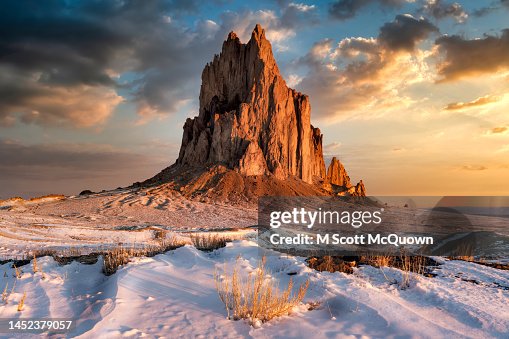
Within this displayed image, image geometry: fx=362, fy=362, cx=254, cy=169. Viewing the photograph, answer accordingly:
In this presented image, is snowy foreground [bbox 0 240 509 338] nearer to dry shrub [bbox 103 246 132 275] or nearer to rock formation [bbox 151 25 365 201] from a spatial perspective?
dry shrub [bbox 103 246 132 275]

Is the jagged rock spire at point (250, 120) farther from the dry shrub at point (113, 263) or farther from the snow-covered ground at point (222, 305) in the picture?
the snow-covered ground at point (222, 305)

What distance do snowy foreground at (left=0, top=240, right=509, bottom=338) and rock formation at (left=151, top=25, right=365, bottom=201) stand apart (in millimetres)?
50648

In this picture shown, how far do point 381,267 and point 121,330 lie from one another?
4.93 m

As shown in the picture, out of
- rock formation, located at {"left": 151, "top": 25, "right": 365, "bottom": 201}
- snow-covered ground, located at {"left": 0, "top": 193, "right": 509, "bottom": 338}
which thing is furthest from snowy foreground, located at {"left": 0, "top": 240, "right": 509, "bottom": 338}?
rock formation, located at {"left": 151, "top": 25, "right": 365, "bottom": 201}

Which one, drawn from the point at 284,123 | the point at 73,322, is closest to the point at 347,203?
the point at 284,123

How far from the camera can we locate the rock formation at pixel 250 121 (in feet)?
199

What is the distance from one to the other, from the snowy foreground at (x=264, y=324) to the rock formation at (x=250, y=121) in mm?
50648

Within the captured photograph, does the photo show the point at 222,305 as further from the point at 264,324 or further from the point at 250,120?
the point at 250,120

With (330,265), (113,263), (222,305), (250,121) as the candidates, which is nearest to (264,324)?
(222,305)

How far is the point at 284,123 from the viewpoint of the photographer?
6731 centimetres

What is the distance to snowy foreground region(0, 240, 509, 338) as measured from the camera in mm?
4285

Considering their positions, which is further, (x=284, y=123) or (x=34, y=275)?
(x=284, y=123)

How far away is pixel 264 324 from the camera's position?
445 centimetres

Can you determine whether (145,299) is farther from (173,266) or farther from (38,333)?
(173,266)
